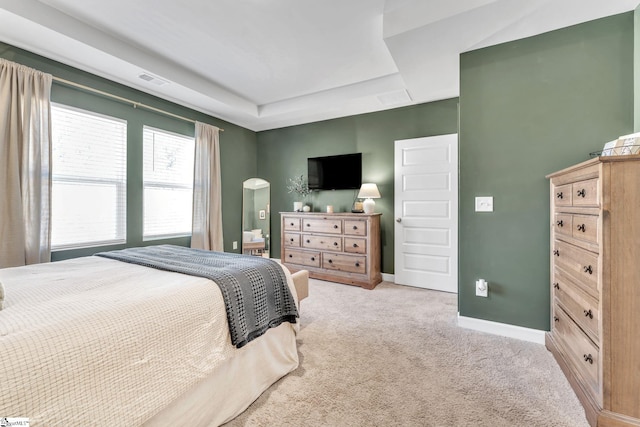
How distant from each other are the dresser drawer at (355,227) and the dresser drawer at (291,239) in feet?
2.86

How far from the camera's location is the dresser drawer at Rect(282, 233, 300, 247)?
425 centimetres

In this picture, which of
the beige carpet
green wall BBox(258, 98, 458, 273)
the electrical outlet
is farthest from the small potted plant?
the electrical outlet

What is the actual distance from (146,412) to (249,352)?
58cm

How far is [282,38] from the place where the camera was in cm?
258

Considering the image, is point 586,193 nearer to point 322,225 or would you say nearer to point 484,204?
point 484,204

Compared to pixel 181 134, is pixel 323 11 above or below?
above

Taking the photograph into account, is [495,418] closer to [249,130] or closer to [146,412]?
[146,412]

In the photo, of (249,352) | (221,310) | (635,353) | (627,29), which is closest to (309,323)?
(249,352)

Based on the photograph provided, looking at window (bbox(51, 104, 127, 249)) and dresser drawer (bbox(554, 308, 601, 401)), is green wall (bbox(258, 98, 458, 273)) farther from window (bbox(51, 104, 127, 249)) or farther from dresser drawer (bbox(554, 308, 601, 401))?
window (bbox(51, 104, 127, 249))

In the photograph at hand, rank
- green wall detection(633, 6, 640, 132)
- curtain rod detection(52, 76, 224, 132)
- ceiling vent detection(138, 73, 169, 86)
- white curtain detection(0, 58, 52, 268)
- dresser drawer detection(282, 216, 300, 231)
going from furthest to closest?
1. dresser drawer detection(282, 216, 300, 231)
2. ceiling vent detection(138, 73, 169, 86)
3. curtain rod detection(52, 76, 224, 132)
4. white curtain detection(0, 58, 52, 268)
5. green wall detection(633, 6, 640, 132)

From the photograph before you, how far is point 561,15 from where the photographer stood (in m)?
1.96

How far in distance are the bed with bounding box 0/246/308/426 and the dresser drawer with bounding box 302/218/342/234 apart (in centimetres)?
229

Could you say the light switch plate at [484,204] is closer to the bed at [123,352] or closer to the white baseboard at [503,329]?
the white baseboard at [503,329]

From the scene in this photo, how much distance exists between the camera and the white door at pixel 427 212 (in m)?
3.48
